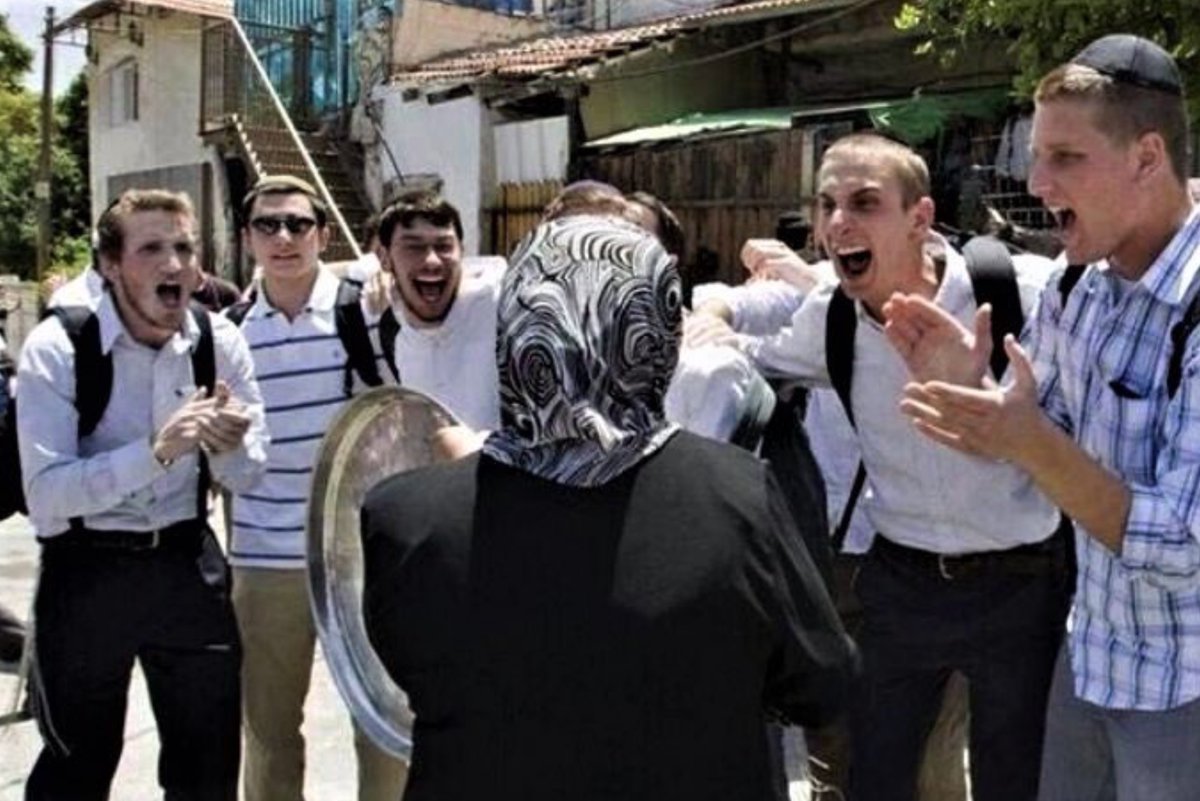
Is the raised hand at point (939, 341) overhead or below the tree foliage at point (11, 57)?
below

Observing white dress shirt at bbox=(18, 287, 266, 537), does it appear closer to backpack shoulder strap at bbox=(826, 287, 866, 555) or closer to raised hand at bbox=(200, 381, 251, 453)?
raised hand at bbox=(200, 381, 251, 453)

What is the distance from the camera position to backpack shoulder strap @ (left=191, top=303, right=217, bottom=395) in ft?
10.8

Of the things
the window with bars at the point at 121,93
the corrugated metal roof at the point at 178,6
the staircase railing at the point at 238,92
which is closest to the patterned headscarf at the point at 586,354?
the staircase railing at the point at 238,92

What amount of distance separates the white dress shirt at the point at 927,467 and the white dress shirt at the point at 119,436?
1330mm

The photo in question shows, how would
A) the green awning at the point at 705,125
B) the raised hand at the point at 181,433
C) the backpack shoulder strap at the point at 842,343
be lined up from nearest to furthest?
the backpack shoulder strap at the point at 842,343, the raised hand at the point at 181,433, the green awning at the point at 705,125

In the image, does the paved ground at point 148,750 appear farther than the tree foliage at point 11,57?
No

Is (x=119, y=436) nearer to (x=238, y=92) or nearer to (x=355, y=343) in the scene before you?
(x=355, y=343)

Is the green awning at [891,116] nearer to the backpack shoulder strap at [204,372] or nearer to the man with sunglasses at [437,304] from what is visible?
the man with sunglasses at [437,304]

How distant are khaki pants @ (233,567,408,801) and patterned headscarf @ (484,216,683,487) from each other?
2.11 metres

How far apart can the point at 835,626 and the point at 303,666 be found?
230cm

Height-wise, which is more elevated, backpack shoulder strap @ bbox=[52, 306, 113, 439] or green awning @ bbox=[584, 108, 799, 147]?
green awning @ bbox=[584, 108, 799, 147]

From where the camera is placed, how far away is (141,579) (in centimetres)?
320

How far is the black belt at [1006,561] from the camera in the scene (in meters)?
2.73

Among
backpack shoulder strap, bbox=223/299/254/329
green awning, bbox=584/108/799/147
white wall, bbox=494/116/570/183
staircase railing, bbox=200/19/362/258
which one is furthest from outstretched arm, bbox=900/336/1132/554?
staircase railing, bbox=200/19/362/258
